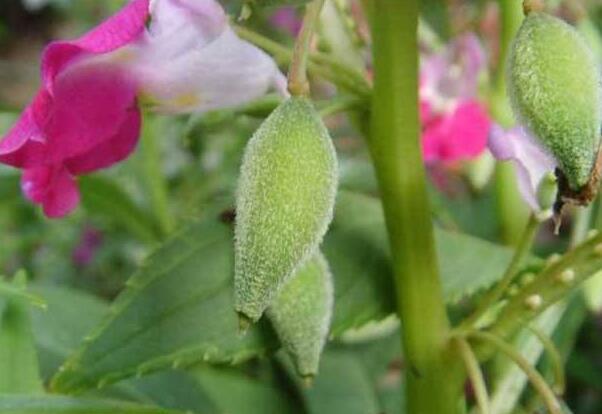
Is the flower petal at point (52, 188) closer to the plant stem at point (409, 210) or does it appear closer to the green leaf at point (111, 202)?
→ the plant stem at point (409, 210)

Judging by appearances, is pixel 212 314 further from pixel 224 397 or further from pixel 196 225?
pixel 224 397

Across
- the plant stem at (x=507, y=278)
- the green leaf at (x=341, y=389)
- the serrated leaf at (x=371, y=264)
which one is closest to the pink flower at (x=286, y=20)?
the green leaf at (x=341, y=389)

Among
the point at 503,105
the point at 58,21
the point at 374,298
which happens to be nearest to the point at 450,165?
the point at 503,105

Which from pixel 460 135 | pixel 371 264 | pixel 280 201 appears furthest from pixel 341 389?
pixel 280 201

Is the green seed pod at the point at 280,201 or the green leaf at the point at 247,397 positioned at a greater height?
the green seed pod at the point at 280,201

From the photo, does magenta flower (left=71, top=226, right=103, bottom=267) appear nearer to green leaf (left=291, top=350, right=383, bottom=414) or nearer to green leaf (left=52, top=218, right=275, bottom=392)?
green leaf (left=291, top=350, right=383, bottom=414)

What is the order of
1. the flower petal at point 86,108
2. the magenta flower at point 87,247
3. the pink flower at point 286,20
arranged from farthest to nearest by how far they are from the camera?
the magenta flower at point 87,247, the pink flower at point 286,20, the flower petal at point 86,108

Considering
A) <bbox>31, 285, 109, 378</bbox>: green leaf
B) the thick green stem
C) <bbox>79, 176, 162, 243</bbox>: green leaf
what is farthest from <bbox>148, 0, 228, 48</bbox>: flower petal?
the thick green stem

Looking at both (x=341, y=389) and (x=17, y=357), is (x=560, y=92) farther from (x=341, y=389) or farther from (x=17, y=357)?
(x=341, y=389)
